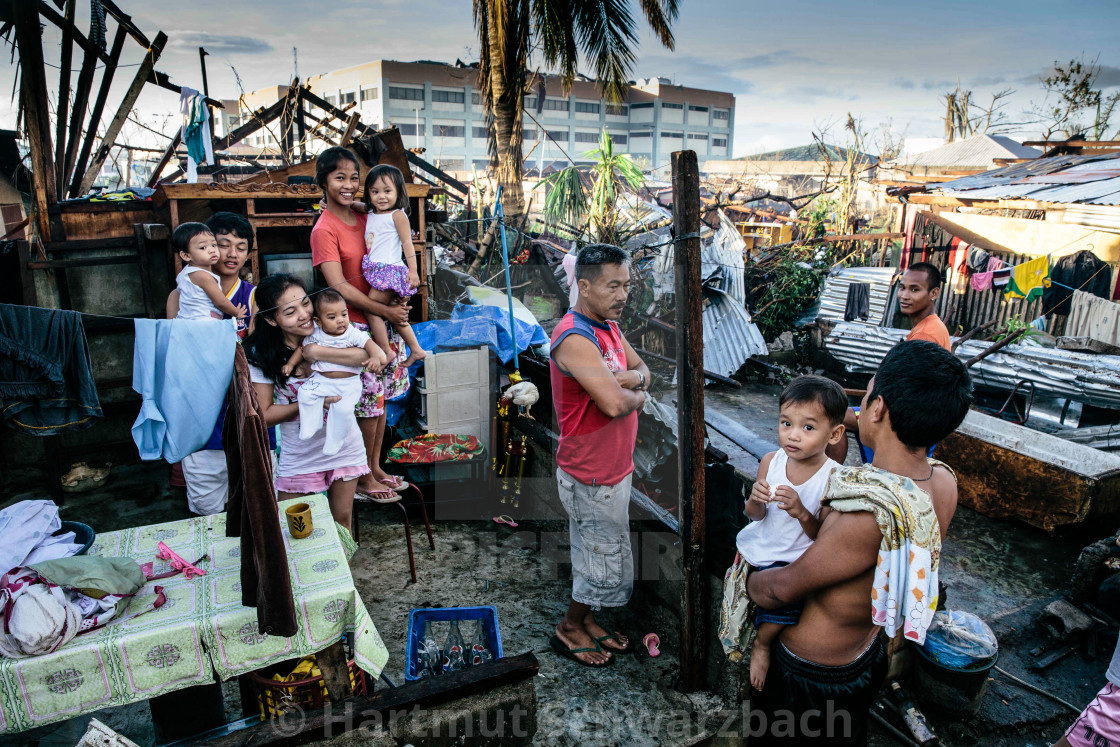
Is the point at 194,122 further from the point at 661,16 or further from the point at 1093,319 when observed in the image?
the point at 1093,319

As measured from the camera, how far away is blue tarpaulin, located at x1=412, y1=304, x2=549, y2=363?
5402 millimetres

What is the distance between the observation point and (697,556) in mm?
3086

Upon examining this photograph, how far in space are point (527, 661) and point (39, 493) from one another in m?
5.04

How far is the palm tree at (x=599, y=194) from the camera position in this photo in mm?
10203

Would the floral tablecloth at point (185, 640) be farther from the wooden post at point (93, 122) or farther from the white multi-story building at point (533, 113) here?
the white multi-story building at point (533, 113)

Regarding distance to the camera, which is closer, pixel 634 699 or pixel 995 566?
pixel 634 699

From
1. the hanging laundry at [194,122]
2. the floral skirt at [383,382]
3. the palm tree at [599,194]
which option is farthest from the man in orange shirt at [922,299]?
the hanging laundry at [194,122]

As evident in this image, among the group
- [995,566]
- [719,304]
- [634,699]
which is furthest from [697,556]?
[719,304]

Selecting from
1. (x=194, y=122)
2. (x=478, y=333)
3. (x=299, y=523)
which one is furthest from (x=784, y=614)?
(x=194, y=122)

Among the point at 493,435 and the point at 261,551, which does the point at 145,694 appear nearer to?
the point at 261,551

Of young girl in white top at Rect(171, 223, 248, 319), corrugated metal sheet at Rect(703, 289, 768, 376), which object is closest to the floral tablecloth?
young girl in white top at Rect(171, 223, 248, 319)

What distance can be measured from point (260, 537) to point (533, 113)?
49464 millimetres

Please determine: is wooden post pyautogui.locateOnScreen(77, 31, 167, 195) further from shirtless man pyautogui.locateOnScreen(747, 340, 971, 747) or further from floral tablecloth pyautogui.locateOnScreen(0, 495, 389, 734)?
shirtless man pyautogui.locateOnScreen(747, 340, 971, 747)

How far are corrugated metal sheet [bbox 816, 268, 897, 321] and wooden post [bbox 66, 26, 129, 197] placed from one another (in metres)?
10.5
